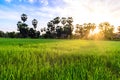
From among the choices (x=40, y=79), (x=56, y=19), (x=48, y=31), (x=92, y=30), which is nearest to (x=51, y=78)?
(x=40, y=79)

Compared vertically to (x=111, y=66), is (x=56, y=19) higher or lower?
higher

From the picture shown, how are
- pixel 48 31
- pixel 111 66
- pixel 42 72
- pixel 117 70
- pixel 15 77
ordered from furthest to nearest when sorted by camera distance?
pixel 48 31 → pixel 111 66 → pixel 117 70 → pixel 42 72 → pixel 15 77

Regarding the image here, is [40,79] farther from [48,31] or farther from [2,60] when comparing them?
[48,31]

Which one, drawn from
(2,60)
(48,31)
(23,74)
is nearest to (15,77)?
(23,74)

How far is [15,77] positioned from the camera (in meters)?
5.17

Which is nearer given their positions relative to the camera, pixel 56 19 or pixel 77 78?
pixel 77 78

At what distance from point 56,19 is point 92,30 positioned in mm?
15442

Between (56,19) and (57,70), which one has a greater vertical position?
(56,19)

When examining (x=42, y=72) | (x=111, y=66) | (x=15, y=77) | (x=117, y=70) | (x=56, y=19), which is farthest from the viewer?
(x=56, y=19)

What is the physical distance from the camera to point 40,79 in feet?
17.2

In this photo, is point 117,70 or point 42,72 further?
point 117,70

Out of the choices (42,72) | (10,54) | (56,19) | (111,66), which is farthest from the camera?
(56,19)

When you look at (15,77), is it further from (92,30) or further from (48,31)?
(92,30)

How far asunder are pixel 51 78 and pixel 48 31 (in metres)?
72.1
